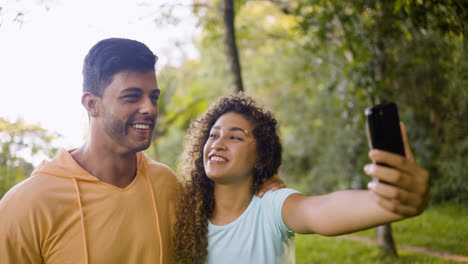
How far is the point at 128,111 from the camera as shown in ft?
8.02

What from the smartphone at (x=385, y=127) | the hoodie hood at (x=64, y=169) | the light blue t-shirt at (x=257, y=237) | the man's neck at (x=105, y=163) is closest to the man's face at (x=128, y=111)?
the man's neck at (x=105, y=163)

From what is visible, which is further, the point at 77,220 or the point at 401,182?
the point at 77,220

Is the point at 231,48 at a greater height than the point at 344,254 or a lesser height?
greater

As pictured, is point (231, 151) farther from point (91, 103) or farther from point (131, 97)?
point (91, 103)

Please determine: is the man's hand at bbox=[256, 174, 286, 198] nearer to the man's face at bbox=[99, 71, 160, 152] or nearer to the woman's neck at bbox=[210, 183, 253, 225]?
the woman's neck at bbox=[210, 183, 253, 225]

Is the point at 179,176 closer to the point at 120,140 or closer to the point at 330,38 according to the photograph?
the point at 120,140

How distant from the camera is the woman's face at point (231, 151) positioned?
264 cm

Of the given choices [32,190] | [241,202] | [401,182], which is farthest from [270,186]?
[32,190]

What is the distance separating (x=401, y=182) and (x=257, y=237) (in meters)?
1.27

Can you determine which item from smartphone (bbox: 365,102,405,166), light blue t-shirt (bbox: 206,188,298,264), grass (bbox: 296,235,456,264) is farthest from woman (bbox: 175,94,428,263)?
grass (bbox: 296,235,456,264)

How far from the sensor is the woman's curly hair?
2664mm

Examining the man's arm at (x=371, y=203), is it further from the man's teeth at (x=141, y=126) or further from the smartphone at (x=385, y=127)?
the man's teeth at (x=141, y=126)

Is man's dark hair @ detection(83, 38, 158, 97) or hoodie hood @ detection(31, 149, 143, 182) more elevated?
man's dark hair @ detection(83, 38, 158, 97)

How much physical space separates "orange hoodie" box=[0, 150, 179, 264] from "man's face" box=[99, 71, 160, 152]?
0.30 m
